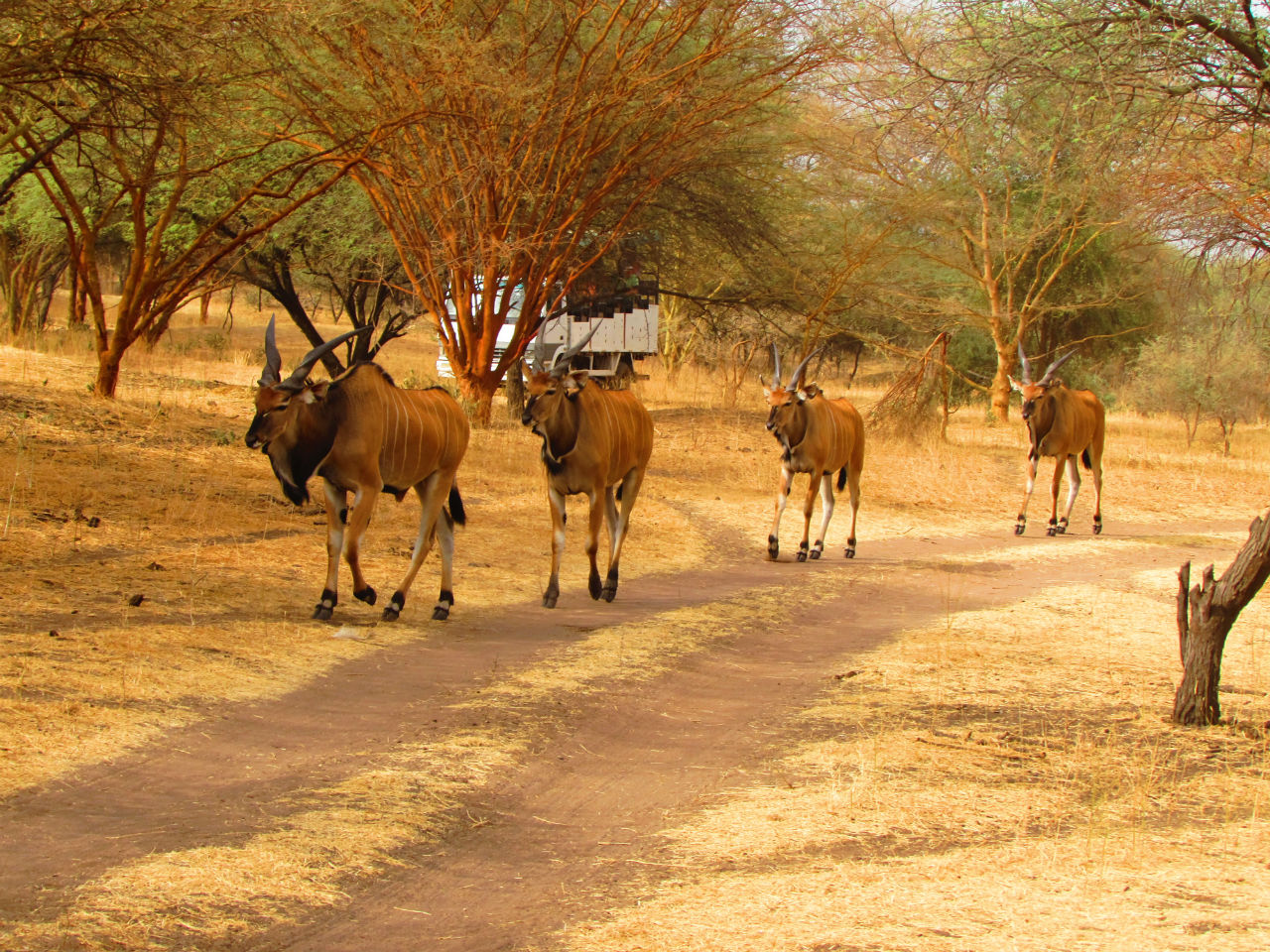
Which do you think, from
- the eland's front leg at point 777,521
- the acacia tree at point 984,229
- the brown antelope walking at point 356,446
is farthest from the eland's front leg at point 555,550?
the acacia tree at point 984,229

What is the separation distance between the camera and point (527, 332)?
1972 centimetres

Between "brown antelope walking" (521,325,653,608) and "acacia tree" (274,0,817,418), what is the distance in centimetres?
662

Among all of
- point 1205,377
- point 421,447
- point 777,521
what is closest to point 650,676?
point 421,447

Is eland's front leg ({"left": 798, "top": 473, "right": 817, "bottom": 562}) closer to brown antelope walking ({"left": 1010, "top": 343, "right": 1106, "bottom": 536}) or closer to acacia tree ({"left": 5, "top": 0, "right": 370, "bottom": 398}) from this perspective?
brown antelope walking ({"left": 1010, "top": 343, "right": 1106, "bottom": 536})

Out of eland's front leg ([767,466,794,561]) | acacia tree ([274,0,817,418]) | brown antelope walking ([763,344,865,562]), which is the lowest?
eland's front leg ([767,466,794,561])

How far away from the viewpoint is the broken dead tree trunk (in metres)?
6.70

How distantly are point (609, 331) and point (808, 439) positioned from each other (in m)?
14.6

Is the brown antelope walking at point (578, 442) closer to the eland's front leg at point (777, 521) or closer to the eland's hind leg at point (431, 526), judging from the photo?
the eland's hind leg at point (431, 526)

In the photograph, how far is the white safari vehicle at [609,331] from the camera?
81.0 ft

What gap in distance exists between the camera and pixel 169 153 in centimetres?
1797

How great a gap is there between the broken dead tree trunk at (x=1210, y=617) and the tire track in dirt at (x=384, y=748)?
2010mm

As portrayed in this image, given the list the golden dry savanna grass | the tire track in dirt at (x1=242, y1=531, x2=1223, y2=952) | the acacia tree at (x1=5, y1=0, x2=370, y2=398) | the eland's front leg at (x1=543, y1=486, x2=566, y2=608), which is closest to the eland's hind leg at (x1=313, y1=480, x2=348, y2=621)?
the golden dry savanna grass

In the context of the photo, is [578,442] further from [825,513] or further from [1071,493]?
[1071,493]

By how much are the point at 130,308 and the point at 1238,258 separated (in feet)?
38.6
